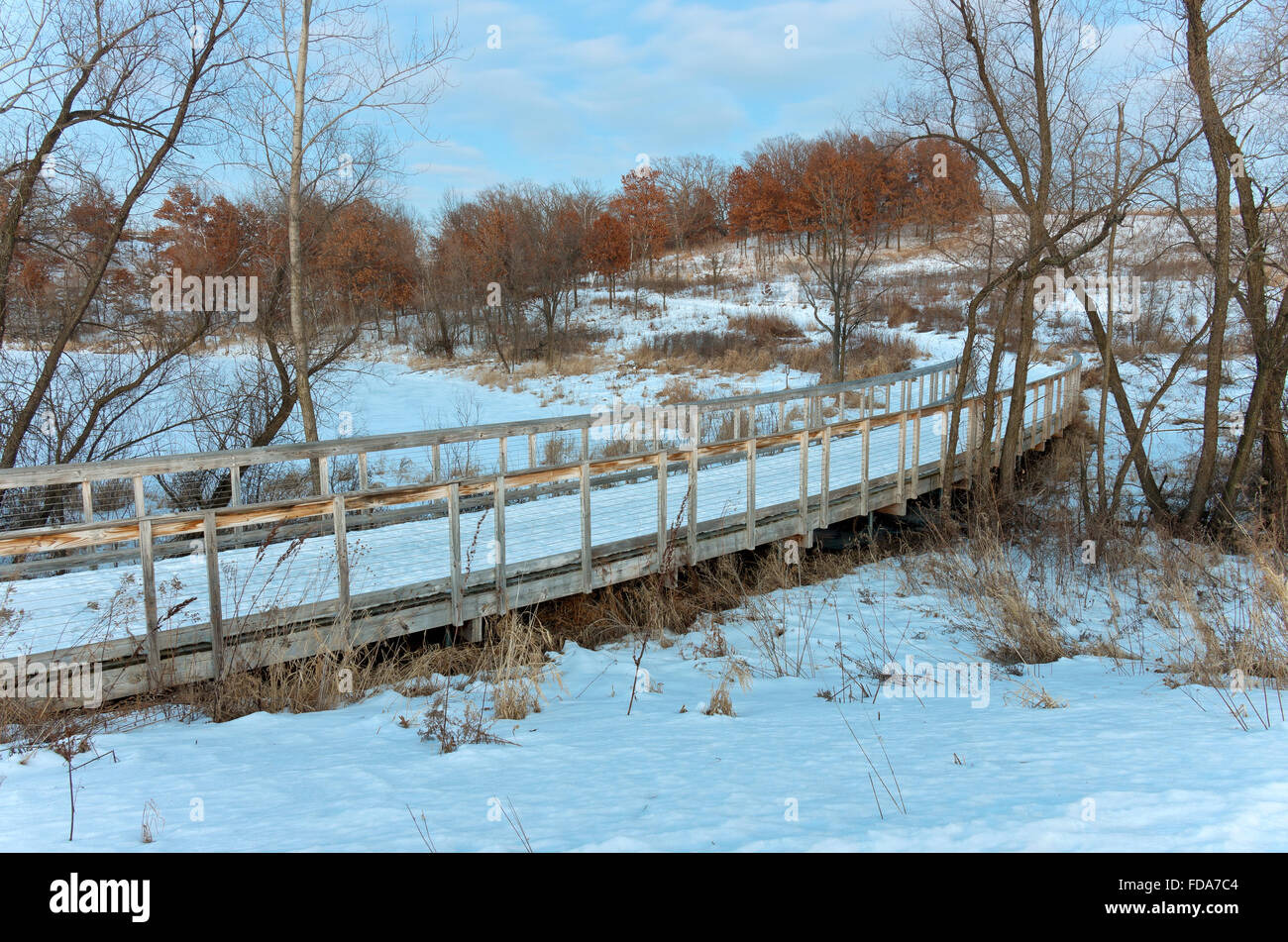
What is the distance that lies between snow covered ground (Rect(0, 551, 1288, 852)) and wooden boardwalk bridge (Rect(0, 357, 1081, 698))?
836mm

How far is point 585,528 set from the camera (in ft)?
24.1

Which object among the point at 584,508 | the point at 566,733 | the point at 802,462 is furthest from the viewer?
the point at 802,462

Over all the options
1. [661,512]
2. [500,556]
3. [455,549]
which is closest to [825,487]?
[661,512]

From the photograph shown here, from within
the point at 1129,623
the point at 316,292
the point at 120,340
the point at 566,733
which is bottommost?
the point at 1129,623

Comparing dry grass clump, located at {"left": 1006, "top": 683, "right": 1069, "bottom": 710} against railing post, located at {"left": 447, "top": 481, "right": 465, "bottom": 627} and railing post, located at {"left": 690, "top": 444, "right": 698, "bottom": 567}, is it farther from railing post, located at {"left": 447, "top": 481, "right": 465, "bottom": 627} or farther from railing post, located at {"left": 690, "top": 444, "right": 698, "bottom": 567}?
railing post, located at {"left": 447, "top": 481, "right": 465, "bottom": 627}

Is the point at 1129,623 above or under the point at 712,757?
under

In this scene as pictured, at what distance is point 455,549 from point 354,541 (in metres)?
2.07

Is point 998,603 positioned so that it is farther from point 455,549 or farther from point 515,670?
point 455,549

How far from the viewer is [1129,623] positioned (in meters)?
8.16

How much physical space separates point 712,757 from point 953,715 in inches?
69.9

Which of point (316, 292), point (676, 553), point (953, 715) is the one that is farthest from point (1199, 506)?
point (316, 292)

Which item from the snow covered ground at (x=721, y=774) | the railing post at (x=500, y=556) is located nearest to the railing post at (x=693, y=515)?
the railing post at (x=500, y=556)
